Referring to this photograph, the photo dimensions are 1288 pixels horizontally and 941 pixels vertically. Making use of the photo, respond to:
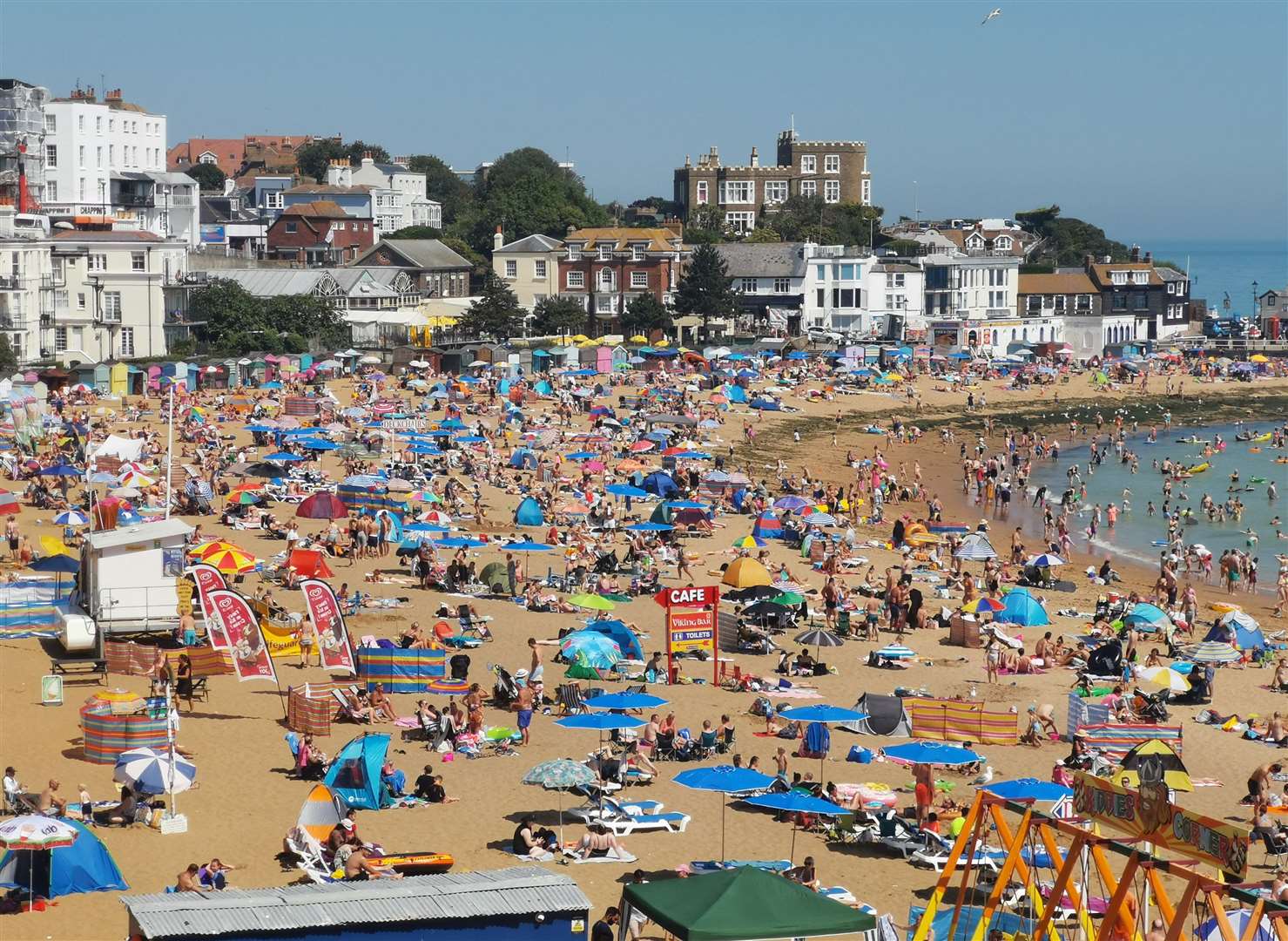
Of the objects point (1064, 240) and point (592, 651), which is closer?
point (592, 651)

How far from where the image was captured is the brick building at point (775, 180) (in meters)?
115

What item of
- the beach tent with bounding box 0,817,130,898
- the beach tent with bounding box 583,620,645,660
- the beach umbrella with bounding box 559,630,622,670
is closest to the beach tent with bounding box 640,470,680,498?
the beach tent with bounding box 583,620,645,660

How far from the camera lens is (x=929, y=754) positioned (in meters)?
17.2

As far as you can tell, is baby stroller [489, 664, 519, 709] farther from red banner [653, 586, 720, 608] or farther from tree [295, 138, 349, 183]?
tree [295, 138, 349, 183]

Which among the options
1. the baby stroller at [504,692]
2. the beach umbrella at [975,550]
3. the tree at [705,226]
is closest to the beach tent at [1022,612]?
the beach umbrella at [975,550]

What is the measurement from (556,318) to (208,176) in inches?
2467

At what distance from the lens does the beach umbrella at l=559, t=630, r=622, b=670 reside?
21.4 meters

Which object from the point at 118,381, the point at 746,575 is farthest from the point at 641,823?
the point at 118,381

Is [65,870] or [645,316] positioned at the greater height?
[645,316]

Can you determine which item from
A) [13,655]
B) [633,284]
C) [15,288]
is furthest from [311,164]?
[13,655]

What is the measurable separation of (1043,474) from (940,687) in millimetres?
28723

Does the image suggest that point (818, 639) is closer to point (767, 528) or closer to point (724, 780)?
point (724, 780)

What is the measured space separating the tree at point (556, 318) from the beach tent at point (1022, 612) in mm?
47775

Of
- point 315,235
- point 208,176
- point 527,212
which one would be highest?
point 208,176
